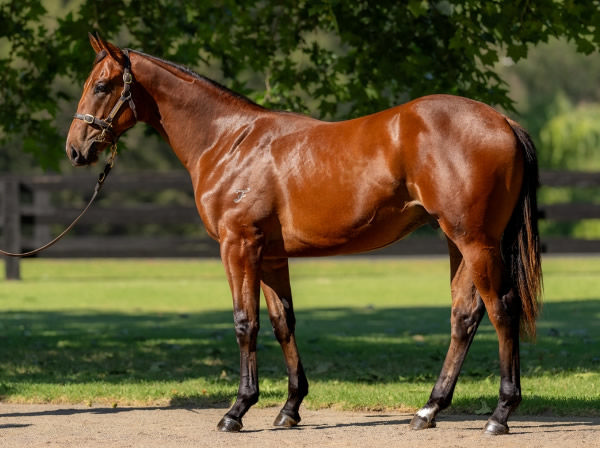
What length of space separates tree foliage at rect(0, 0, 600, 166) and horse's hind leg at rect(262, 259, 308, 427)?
2956 mm

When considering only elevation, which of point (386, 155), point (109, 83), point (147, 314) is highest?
point (109, 83)

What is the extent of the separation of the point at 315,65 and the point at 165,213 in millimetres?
11025

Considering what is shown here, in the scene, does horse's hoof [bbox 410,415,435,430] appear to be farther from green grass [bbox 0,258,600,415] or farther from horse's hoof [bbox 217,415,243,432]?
horse's hoof [bbox 217,415,243,432]

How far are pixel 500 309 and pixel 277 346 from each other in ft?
18.3

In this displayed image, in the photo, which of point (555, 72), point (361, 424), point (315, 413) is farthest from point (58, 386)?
point (555, 72)

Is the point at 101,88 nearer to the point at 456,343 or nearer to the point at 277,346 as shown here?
the point at 456,343

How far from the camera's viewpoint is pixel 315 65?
1111 centimetres

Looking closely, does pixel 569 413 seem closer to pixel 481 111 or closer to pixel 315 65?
pixel 481 111

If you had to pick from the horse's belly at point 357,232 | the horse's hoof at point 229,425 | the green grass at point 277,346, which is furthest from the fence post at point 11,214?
the horse's belly at point 357,232

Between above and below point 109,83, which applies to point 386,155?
below

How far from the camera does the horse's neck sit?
280 inches

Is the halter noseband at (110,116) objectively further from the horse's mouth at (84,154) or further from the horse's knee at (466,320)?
the horse's knee at (466,320)

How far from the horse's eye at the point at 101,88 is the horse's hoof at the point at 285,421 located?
236 centimetres

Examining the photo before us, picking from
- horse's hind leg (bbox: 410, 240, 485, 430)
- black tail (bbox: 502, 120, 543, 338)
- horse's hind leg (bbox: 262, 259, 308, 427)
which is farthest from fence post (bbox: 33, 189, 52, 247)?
black tail (bbox: 502, 120, 543, 338)
